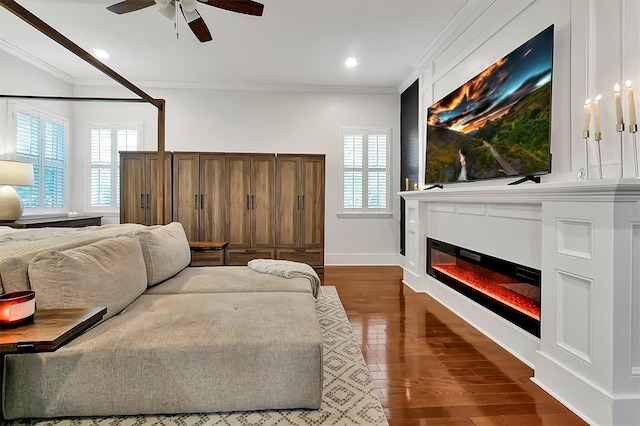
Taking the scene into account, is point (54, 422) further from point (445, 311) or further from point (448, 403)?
point (445, 311)

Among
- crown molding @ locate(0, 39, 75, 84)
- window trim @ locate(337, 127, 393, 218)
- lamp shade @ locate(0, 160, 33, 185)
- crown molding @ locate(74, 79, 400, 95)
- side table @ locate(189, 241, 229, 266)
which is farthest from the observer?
window trim @ locate(337, 127, 393, 218)

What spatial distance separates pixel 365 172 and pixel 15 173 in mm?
4693

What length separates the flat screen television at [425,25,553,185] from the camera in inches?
87.3

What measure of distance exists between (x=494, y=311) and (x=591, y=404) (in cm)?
107

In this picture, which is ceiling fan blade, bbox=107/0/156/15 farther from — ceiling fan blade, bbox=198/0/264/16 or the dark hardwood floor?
the dark hardwood floor

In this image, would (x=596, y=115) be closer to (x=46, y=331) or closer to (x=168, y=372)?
(x=168, y=372)

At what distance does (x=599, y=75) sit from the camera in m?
1.86

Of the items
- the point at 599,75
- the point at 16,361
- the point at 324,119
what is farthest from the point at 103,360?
the point at 324,119

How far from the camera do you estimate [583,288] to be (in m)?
1.80

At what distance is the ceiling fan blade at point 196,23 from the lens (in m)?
2.58

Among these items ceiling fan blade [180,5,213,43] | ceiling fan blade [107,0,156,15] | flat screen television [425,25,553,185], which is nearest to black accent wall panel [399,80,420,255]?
flat screen television [425,25,553,185]

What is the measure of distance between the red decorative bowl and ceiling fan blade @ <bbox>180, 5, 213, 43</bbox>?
2.22 meters

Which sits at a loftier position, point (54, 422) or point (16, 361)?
point (16, 361)

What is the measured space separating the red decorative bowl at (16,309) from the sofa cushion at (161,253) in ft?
3.65
